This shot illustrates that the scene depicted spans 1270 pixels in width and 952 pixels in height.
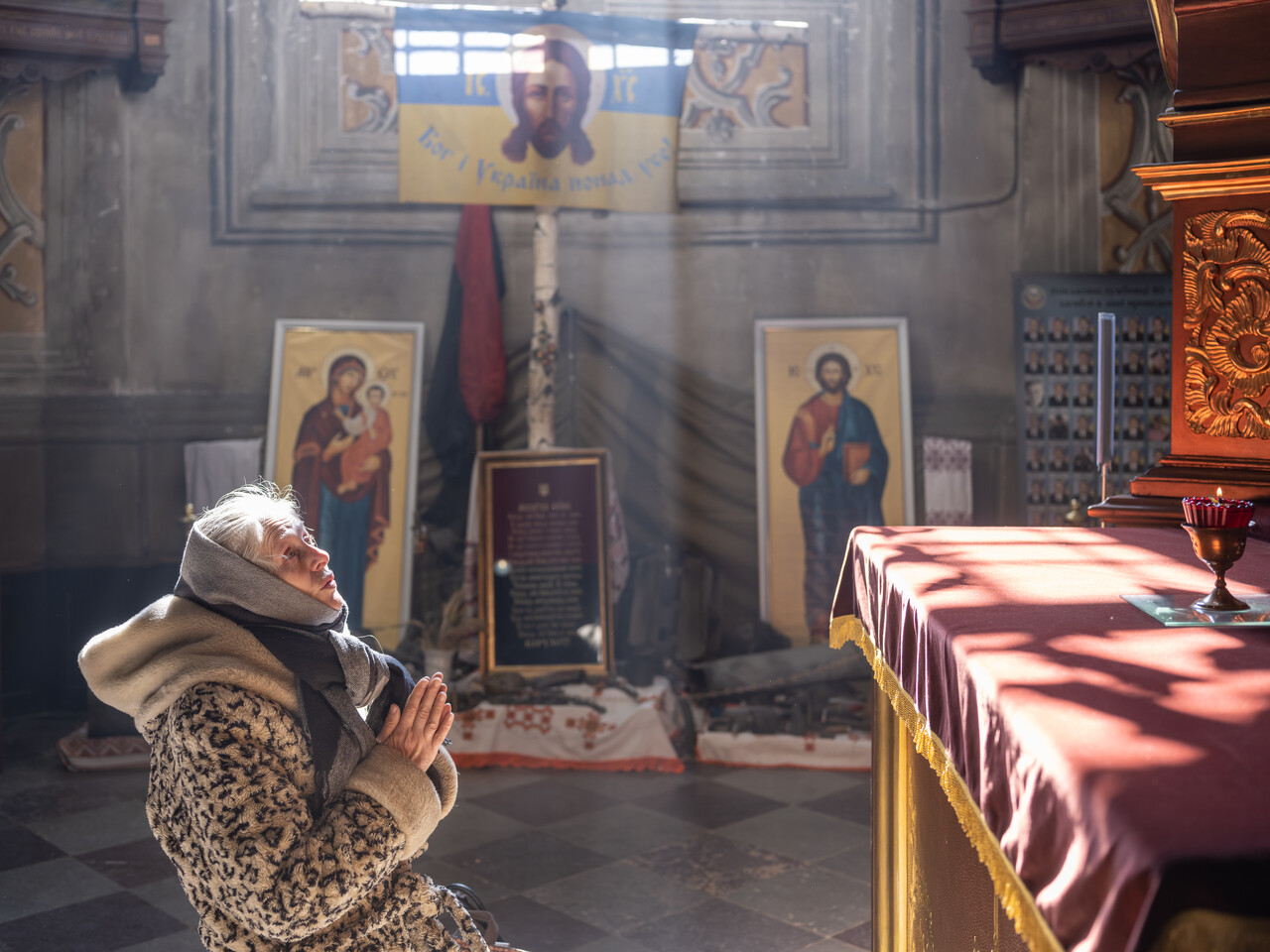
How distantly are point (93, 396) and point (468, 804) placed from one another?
10.4 ft

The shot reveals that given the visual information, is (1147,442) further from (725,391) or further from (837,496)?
(725,391)

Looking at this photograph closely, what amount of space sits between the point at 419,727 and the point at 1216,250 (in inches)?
83.3

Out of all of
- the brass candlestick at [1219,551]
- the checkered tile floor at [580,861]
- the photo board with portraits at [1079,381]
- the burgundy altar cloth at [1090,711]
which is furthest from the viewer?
the photo board with portraits at [1079,381]

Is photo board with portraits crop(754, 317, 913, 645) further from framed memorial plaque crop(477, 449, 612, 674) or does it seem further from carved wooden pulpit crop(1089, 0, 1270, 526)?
carved wooden pulpit crop(1089, 0, 1270, 526)

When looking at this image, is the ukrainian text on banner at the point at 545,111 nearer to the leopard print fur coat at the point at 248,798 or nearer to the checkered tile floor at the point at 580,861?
the checkered tile floor at the point at 580,861

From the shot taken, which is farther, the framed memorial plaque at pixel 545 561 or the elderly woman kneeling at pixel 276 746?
the framed memorial plaque at pixel 545 561

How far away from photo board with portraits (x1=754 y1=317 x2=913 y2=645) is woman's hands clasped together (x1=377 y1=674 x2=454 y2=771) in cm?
437

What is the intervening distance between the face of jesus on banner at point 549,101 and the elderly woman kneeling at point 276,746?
4337 mm

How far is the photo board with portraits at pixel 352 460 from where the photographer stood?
21.0ft

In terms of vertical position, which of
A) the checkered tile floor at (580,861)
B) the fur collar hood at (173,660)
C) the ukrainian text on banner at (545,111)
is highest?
the ukrainian text on banner at (545,111)

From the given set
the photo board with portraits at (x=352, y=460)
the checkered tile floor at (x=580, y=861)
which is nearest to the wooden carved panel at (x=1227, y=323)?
the checkered tile floor at (x=580, y=861)

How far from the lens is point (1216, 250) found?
2.90 meters

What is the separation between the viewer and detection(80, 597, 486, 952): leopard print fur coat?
1.93 meters

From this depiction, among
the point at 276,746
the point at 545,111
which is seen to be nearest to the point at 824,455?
the point at 545,111
